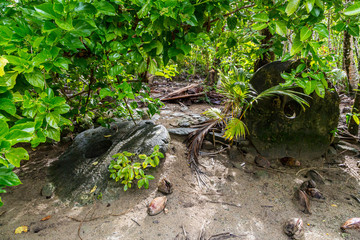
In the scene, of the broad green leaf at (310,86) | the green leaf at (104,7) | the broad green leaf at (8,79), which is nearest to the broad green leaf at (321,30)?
the broad green leaf at (310,86)

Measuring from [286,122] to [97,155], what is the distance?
8.87 ft

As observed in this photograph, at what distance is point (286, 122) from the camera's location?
2.88 metres

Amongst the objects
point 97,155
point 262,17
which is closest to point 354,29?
point 262,17

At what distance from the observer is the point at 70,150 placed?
115 inches

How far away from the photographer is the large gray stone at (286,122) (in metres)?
2.77

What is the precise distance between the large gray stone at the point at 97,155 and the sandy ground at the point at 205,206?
0.44ft

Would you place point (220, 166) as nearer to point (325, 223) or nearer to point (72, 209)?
point (325, 223)

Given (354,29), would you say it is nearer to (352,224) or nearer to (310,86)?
(310,86)

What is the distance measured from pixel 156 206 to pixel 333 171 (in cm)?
246

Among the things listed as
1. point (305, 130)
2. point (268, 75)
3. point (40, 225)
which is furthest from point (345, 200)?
point (40, 225)

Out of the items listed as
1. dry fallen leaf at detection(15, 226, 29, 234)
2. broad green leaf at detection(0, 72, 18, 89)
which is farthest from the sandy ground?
broad green leaf at detection(0, 72, 18, 89)

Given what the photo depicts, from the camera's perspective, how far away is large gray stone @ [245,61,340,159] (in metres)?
2.77

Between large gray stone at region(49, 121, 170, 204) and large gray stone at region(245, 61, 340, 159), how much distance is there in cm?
140

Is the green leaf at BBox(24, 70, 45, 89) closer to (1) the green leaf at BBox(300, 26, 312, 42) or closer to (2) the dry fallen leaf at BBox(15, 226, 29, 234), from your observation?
(1) the green leaf at BBox(300, 26, 312, 42)
